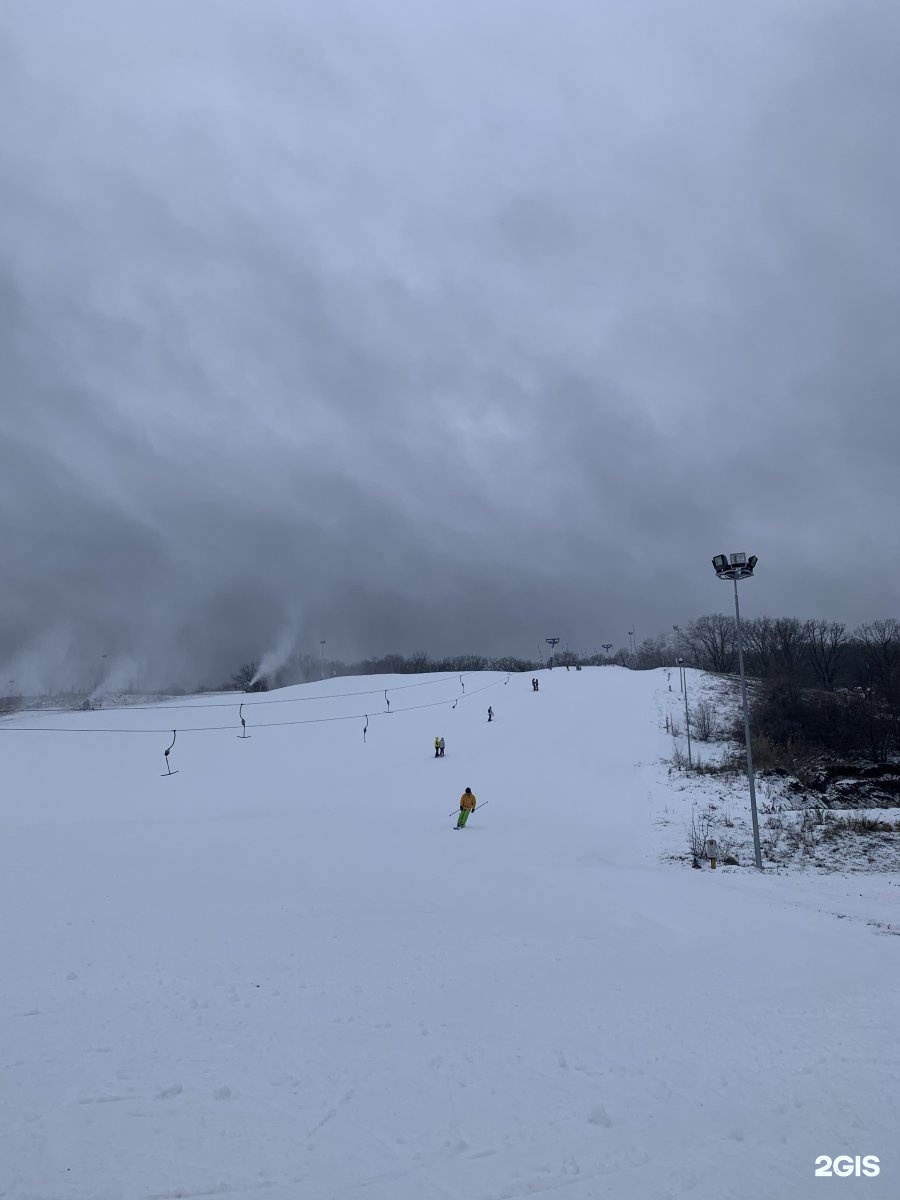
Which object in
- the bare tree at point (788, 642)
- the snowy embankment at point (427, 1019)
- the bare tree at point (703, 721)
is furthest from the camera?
the bare tree at point (788, 642)

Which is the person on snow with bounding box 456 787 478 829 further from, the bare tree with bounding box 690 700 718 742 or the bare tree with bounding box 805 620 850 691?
the bare tree with bounding box 805 620 850 691

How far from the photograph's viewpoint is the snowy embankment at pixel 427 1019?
18.2 ft

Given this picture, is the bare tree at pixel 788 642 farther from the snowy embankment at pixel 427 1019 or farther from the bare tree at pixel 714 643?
the snowy embankment at pixel 427 1019

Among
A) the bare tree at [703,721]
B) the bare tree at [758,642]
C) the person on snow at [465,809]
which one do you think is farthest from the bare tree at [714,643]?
the person on snow at [465,809]

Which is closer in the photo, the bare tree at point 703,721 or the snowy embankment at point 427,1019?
the snowy embankment at point 427,1019

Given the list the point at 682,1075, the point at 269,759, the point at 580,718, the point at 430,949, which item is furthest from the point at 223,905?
the point at 580,718

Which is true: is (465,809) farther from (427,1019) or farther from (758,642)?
(758,642)

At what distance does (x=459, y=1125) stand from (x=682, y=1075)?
250 cm

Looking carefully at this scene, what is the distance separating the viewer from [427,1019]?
8227 millimetres

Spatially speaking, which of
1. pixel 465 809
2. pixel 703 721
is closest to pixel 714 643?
pixel 703 721

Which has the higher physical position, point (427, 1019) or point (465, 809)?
point (465, 809)

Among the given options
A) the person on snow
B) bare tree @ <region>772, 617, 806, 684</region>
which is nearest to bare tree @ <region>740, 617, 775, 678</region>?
bare tree @ <region>772, 617, 806, 684</region>

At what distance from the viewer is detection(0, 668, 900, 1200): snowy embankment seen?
5.55m

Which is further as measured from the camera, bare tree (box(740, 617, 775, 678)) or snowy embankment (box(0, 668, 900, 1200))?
bare tree (box(740, 617, 775, 678))
